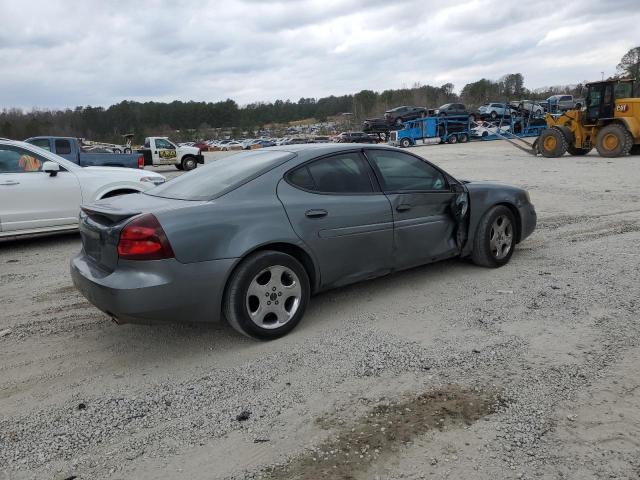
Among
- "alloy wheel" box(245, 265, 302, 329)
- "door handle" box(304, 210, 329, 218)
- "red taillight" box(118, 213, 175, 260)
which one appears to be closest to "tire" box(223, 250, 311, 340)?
"alloy wheel" box(245, 265, 302, 329)

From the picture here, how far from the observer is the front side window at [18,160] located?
725 cm

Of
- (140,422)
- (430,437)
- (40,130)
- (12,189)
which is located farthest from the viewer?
(40,130)

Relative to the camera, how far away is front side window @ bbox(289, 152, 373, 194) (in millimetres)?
4258

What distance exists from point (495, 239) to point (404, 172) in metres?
1.38

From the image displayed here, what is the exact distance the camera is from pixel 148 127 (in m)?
125

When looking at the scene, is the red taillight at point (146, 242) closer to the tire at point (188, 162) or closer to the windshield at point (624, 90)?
the windshield at point (624, 90)

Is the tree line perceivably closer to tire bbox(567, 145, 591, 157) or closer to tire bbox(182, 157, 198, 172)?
tire bbox(182, 157, 198, 172)

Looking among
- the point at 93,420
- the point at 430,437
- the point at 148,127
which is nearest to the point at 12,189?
the point at 93,420

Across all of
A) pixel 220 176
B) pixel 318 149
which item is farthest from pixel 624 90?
pixel 220 176

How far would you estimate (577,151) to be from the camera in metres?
21.1

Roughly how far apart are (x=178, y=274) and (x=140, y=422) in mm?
991

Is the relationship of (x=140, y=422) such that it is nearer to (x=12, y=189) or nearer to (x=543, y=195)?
(x=12, y=189)

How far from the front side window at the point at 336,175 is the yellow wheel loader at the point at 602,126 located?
57.7 ft

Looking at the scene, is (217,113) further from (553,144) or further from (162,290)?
(162,290)
